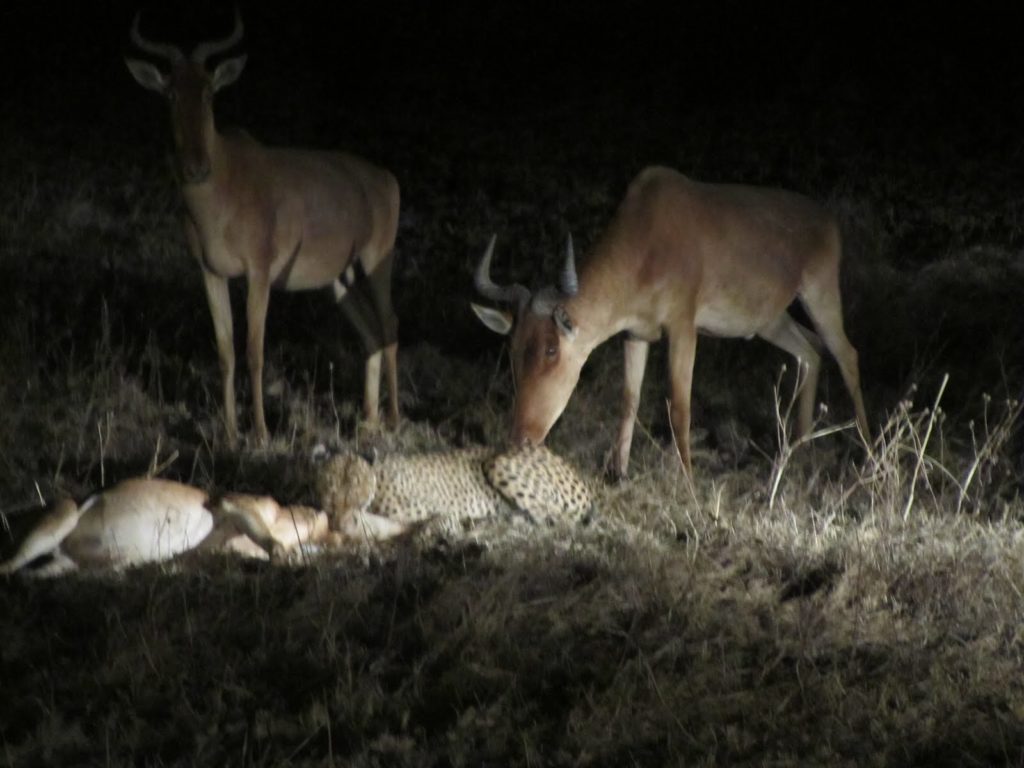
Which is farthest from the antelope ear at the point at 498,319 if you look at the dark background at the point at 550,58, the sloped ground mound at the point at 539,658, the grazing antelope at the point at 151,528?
the dark background at the point at 550,58

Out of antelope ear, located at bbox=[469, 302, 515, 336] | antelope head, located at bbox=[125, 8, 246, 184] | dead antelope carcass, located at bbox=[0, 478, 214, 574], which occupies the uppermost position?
antelope head, located at bbox=[125, 8, 246, 184]

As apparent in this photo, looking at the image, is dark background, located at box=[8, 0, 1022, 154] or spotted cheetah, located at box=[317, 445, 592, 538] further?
dark background, located at box=[8, 0, 1022, 154]

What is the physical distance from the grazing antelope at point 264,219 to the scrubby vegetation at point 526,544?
418mm

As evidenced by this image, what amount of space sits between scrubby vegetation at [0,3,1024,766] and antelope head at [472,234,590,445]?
0.57 meters

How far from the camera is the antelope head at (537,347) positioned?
7922mm

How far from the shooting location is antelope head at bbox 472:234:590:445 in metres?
7.92

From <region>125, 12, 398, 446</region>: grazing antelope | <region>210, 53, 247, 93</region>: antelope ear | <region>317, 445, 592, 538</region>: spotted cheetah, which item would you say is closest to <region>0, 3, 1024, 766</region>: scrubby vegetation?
<region>317, 445, 592, 538</region>: spotted cheetah

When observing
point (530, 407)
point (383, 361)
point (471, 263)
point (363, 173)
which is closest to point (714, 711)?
point (530, 407)

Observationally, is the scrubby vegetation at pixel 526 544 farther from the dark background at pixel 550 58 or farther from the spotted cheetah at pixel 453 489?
the dark background at pixel 550 58

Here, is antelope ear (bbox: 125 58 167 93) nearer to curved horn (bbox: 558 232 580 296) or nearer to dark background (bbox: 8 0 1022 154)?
curved horn (bbox: 558 232 580 296)

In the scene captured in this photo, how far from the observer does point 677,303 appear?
335 inches

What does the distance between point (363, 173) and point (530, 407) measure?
3.20 meters

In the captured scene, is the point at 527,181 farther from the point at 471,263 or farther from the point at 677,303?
the point at 677,303

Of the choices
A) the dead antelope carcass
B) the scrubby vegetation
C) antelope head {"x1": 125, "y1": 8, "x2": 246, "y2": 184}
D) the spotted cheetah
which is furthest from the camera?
antelope head {"x1": 125, "y1": 8, "x2": 246, "y2": 184}
